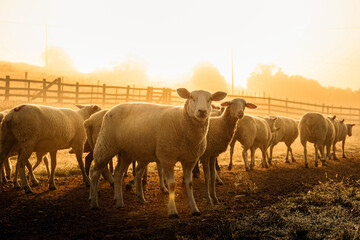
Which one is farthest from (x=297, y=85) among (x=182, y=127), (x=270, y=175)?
(x=182, y=127)

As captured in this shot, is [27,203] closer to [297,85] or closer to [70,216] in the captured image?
[70,216]

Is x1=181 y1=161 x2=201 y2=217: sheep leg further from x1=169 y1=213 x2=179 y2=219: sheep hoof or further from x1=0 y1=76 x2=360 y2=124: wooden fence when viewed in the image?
x1=0 y1=76 x2=360 y2=124: wooden fence

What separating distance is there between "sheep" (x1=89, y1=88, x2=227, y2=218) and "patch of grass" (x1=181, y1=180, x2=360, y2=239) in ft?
3.15

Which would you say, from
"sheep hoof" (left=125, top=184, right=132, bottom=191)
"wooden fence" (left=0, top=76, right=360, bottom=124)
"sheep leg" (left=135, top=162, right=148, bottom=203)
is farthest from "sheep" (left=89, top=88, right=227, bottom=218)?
"wooden fence" (left=0, top=76, right=360, bottom=124)

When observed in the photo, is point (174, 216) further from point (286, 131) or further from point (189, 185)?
point (286, 131)

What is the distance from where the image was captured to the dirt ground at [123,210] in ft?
14.1

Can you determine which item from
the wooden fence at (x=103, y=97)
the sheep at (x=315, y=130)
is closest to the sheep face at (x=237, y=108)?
the sheep at (x=315, y=130)

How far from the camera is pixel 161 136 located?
536cm

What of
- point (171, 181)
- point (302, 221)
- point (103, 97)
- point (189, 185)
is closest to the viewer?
point (302, 221)

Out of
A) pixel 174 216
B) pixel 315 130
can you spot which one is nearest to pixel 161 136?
pixel 174 216

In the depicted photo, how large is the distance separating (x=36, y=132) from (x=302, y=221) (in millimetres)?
4999

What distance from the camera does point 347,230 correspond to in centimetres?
412

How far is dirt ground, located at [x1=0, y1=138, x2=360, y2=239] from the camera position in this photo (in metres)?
4.30

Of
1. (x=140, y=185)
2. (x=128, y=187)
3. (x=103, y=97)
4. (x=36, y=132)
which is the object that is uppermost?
(x=103, y=97)
